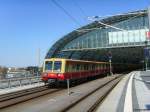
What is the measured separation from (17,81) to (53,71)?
337cm

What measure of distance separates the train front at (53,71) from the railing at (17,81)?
2188 mm

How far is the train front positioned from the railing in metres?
2.19

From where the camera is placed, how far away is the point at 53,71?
102ft

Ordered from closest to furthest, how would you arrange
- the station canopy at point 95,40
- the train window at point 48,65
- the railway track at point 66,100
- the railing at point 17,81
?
the railway track at point 66,100
the railing at point 17,81
the train window at point 48,65
the station canopy at point 95,40

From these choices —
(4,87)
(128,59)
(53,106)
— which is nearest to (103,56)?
(128,59)

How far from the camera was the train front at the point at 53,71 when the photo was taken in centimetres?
3020

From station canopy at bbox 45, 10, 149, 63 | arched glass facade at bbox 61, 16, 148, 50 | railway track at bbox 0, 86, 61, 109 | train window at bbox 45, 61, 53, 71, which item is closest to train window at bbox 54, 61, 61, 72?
train window at bbox 45, 61, 53, 71

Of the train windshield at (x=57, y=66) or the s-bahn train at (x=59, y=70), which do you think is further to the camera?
the train windshield at (x=57, y=66)

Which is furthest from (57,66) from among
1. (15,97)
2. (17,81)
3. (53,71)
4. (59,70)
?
(15,97)

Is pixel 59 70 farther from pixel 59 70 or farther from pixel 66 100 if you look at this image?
pixel 66 100

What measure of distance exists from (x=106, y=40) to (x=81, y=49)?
8.59 meters

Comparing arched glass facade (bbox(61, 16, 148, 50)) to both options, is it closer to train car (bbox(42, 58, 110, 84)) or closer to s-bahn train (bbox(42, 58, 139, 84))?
s-bahn train (bbox(42, 58, 139, 84))

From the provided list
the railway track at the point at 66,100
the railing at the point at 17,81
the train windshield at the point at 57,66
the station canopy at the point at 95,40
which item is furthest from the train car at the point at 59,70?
the station canopy at the point at 95,40

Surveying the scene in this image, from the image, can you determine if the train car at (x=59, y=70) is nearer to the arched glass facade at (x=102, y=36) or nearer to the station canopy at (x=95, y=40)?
the station canopy at (x=95, y=40)
